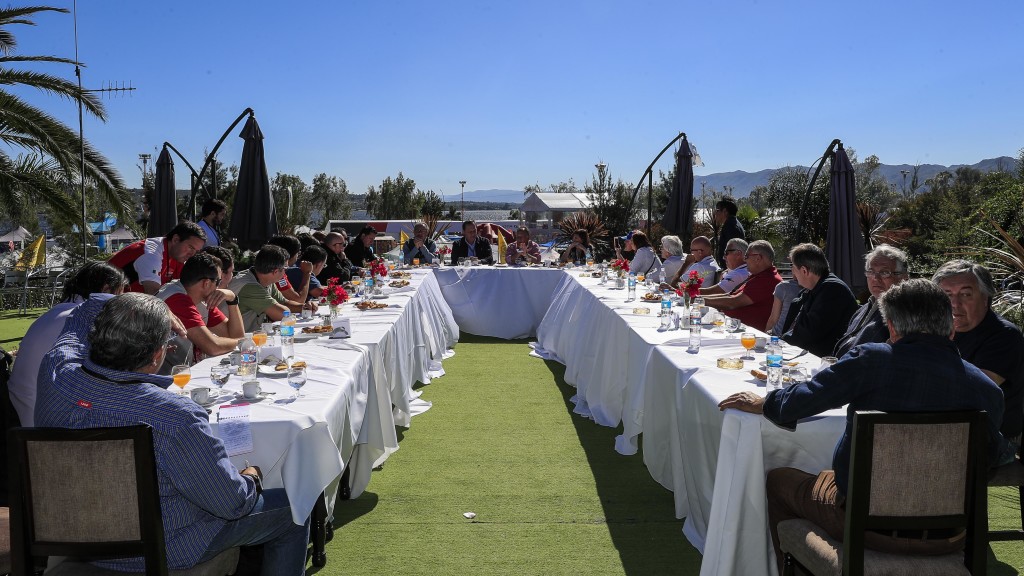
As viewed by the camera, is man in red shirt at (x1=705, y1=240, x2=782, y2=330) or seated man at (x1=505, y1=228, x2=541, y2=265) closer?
man in red shirt at (x1=705, y1=240, x2=782, y2=330)

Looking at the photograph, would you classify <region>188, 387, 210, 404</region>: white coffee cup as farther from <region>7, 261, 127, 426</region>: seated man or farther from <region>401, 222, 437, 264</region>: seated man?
<region>401, 222, 437, 264</region>: seated man

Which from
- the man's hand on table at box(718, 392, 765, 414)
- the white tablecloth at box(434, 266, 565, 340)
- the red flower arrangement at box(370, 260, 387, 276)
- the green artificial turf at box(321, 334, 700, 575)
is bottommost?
the green artificial turf at box(321, 334, 700, 575)

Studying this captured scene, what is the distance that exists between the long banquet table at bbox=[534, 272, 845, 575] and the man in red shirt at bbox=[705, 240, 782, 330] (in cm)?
61

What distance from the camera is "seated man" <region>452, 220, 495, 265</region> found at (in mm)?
10508

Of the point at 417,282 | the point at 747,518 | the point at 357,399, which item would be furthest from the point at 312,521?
the point at 417,282

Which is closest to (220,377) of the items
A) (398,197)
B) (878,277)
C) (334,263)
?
(878,277)

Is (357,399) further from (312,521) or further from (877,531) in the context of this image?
(877,531)

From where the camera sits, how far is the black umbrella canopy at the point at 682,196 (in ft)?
34.7

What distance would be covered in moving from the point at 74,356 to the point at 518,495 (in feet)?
7.68

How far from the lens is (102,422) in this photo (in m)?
2.10

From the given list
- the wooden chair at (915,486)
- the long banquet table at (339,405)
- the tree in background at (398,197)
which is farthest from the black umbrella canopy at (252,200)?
the tree in background at (398,197)

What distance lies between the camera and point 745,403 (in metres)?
2.81

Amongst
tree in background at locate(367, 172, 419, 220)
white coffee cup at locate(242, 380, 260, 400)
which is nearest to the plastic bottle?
white coffee cup at locate(242, 380, 260, 400)

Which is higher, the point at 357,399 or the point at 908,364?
the point at 908,364
